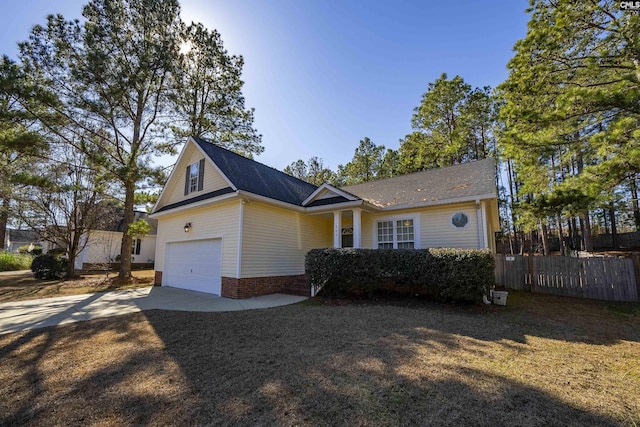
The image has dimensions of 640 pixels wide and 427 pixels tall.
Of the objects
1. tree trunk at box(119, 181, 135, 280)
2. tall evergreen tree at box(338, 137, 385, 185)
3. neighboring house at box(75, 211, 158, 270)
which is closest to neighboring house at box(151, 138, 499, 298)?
tree trunk at box(119, 181, 135, 280)

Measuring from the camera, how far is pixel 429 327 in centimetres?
579

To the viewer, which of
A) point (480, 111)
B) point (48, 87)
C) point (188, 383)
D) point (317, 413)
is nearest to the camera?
point (317, 413)

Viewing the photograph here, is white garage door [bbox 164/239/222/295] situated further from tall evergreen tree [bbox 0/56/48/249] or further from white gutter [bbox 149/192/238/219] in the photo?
tall evergreen tree [bbox 0/56/48/249]

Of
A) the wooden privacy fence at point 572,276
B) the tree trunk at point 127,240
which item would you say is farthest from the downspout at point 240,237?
the wooden privacy fence at point 572,276

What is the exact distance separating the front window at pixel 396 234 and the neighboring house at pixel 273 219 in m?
0.04

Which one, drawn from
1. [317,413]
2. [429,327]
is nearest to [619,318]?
[429,327]

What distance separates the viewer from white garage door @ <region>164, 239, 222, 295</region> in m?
10.3

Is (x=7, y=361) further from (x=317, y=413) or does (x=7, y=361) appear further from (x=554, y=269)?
(x=554, y=269)

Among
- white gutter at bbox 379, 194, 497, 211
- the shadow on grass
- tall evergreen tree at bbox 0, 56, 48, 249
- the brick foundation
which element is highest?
tall evergreen tree at bbox 0, 56, 48, 249

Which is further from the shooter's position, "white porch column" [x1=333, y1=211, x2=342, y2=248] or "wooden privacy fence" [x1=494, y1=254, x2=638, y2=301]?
"white porch column" [x1=333, y1=211, x2=342, y2=248]

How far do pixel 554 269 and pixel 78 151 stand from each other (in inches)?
848

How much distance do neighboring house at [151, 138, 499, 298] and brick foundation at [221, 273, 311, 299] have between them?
3 cm

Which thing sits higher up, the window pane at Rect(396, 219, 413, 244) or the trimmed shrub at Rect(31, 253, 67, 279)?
the window pane at Rect(396, 219, 413, 244)

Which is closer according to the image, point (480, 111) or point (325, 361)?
point (325, 361)
